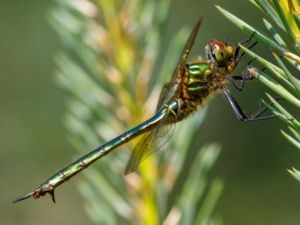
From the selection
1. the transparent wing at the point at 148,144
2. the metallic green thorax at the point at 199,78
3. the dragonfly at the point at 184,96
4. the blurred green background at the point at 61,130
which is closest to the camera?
the transparent wing at the point at 148,144

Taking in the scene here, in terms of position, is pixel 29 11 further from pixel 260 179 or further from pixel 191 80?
pixel 191 80

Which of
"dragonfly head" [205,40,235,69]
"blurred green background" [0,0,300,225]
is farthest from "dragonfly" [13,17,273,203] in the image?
"blurred green background" [0,0,300,225]

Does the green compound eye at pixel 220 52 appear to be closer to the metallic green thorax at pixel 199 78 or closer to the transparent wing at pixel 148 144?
the metallic green thorax at pixel 199 78

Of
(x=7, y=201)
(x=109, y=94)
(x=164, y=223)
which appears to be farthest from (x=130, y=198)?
(x=7, y=201)

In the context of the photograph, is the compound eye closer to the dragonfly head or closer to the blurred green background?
the dragonfly head

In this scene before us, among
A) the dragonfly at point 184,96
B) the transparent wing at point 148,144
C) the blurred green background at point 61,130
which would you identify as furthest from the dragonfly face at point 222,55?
the blurred green background at point 61,130
